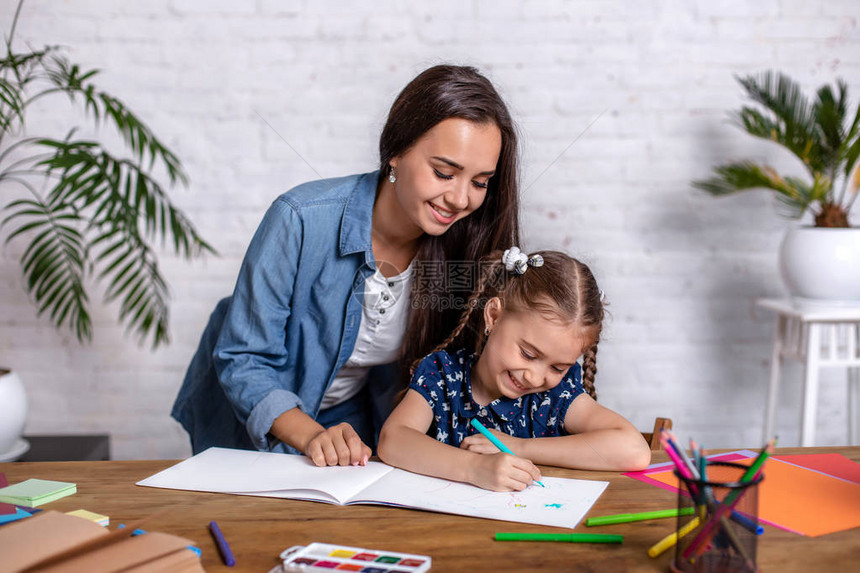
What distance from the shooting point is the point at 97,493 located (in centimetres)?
96

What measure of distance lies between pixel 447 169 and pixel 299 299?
0.38 m

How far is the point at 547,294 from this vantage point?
1.26m

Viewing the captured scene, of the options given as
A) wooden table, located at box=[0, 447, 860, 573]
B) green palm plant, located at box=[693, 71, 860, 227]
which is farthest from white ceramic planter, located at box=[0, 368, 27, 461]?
green palm plant, located at box=[693, 71, 860, 227]

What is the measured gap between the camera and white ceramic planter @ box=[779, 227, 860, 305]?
2.02 meters

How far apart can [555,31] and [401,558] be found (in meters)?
1.96

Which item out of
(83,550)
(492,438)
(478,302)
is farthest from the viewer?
(478,302)

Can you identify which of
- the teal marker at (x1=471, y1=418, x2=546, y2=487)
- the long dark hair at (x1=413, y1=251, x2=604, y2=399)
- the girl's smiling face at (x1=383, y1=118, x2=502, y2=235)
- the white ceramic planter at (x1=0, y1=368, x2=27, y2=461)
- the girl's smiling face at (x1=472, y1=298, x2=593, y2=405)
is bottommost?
the white ceramic planter at (x1=0, y1=368, x2=27, y2=461)

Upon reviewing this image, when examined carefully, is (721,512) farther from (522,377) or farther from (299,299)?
(299,299)

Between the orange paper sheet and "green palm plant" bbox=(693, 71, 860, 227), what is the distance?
1.22m

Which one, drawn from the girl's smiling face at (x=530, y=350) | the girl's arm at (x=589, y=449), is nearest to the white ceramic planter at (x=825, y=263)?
the girl's smiling face at (x=530, y=350)

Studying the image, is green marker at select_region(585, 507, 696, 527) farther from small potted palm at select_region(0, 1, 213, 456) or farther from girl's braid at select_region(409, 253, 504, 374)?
small potted palm at select_region(0, 1, 213, 456)

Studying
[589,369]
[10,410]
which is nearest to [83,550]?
[589,369]

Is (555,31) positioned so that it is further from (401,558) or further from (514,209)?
(401,558)

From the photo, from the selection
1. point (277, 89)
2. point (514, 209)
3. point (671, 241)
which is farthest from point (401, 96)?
point (671, 241)
